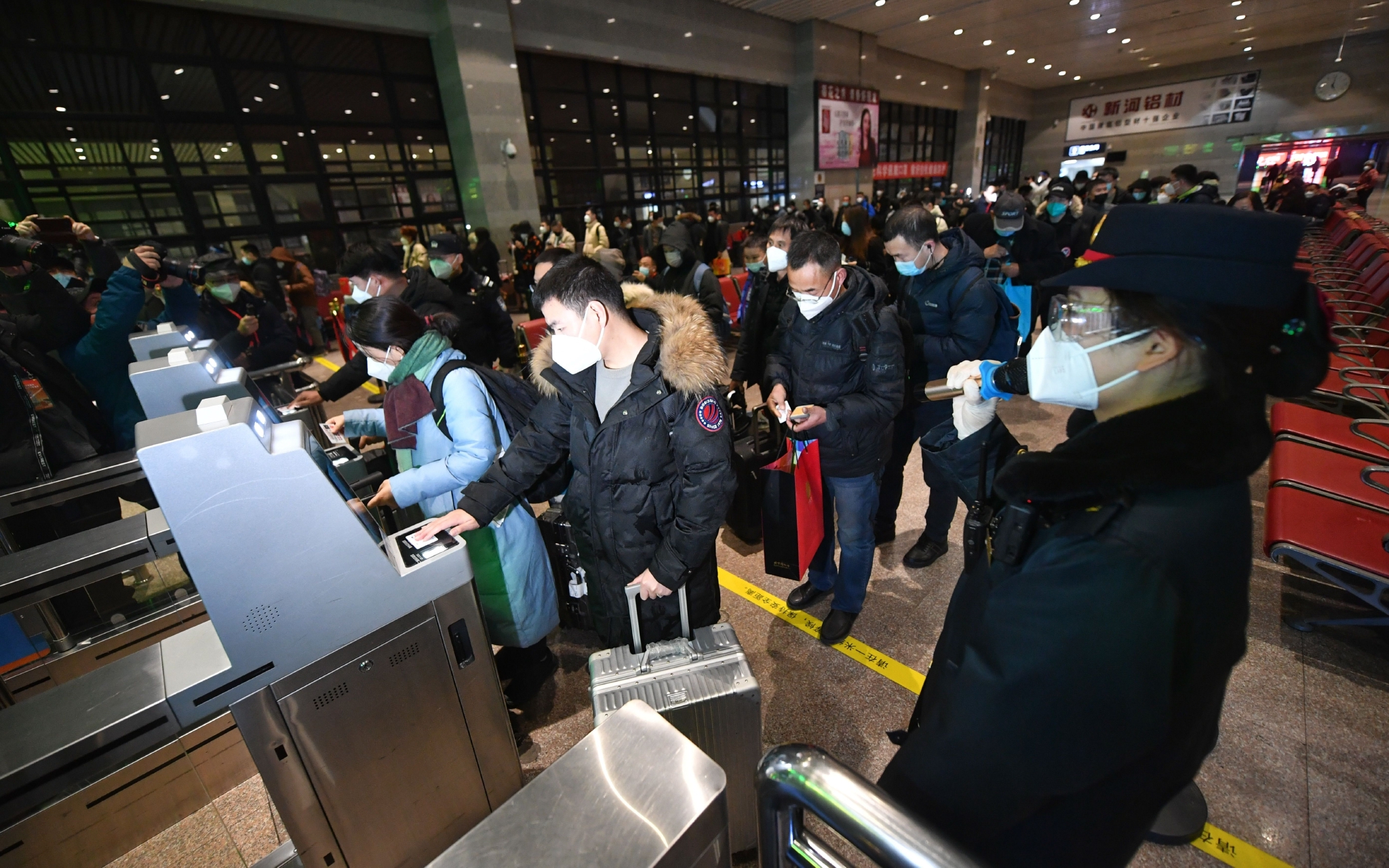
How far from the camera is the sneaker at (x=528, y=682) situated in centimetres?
241

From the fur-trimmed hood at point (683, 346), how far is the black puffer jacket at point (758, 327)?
1583 mm

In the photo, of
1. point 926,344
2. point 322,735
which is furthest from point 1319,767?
point 322,735

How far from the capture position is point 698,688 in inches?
60.9

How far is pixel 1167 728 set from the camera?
86 centimetres

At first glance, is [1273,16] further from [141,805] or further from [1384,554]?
[141,805]

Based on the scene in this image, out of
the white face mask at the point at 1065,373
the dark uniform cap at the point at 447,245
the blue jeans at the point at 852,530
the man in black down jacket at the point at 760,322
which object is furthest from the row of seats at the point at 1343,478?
the dark uniform cap at the point at 447,245

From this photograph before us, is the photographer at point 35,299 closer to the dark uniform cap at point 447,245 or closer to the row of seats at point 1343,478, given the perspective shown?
the dark uniform cap at point 447,245

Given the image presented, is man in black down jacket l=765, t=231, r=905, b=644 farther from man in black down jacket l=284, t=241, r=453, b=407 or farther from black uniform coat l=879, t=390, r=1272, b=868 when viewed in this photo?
man in black down jacket l=284, t=241, r=453, b=407

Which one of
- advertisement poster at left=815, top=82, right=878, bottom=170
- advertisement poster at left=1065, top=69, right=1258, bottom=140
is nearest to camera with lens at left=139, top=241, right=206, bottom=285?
advertisement poster at left=815, top=82, right=878, bottom=170

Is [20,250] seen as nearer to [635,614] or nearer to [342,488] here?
[342,488]

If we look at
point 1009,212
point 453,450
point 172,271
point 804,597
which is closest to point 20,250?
point 172,271

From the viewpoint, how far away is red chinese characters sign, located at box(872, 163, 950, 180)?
61.4 feet

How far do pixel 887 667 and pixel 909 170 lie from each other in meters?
21.4

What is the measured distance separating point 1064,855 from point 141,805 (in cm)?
293
